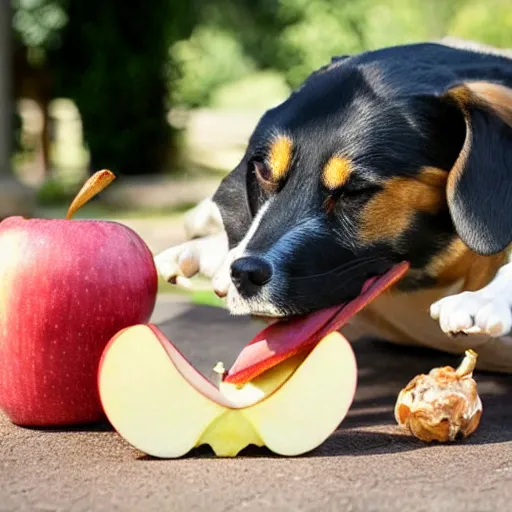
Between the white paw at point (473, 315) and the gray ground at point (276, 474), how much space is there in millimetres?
282

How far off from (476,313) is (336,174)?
51 centimetres

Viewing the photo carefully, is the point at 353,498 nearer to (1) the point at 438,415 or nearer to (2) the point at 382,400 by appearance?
(1) the point at 438,415

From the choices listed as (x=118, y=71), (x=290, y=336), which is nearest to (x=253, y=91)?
(x=118, y=71)

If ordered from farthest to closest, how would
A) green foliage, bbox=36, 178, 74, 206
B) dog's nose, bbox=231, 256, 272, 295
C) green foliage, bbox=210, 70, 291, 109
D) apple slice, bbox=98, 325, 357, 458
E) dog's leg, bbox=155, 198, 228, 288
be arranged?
green foliage, bbox=210, 70, 291, 109 < green foliage, bbox=36, 178, 74, 206 < dog's leg, bbox=155, 198, 228, 288 < dog's nose, bbox=231, 256, 272, 295 < apple slice, bbox=98, 325, 357, 458

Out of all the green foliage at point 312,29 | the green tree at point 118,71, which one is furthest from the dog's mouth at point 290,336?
the green foliage at point 312,29

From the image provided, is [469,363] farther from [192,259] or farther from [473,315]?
[192,259]

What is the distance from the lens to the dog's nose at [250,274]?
7.91 feet

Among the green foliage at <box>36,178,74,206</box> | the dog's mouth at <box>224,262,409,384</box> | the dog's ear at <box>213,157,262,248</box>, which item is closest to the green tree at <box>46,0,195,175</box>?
the green foliage at <box>36,178,74,206</box>

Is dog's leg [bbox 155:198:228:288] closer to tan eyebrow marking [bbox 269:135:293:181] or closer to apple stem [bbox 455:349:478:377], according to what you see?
tan eyebrow marking [bbox 269:135:293:181]

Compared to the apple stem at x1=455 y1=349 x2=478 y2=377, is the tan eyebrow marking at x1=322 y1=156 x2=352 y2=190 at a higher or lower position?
higher

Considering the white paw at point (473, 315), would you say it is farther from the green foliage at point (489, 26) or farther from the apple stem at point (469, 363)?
the green foliage at point (489, 26)

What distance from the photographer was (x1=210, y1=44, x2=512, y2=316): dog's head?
2.54 metres

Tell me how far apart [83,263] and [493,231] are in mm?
1027

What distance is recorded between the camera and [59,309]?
8.07ft
